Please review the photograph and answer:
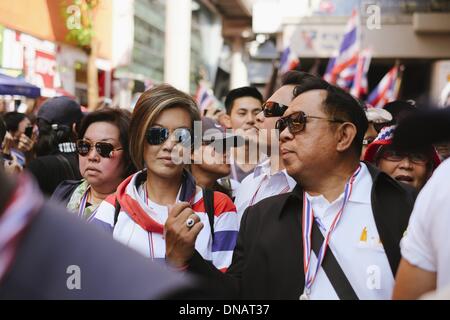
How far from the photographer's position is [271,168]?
4473 millimetres

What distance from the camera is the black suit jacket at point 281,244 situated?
2.65 m

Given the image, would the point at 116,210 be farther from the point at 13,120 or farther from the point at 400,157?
the point at 13,120

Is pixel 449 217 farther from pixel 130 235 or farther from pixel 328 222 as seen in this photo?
pixel 130 235

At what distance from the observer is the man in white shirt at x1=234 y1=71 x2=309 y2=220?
404cm

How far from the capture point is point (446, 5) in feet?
81.2

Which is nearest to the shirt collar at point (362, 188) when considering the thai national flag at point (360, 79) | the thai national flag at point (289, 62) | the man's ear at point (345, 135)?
the man's ear at point (345, 135)

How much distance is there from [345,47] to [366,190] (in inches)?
495

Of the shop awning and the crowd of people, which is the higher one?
the shop awning

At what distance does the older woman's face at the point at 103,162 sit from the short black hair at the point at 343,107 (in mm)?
1414

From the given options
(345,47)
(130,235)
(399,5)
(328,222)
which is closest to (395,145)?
(328,222)

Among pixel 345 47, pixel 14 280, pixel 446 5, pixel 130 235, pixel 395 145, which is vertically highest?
pixel 446 5


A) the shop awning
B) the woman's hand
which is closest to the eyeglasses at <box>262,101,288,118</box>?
the woman's hand

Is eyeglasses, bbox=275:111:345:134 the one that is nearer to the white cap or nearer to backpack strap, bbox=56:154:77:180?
the white cap

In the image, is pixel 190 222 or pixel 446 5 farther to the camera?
pixel 446 5
